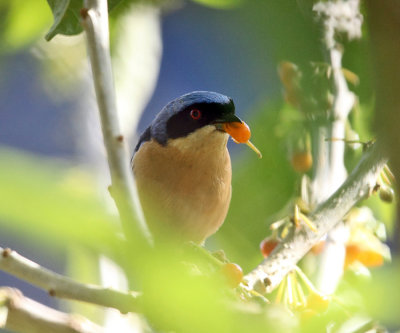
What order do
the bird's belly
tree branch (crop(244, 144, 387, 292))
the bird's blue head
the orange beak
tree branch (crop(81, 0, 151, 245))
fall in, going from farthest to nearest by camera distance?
1. the bird's blue head
2. the bird's belly
3. the orange beak
4. tree branch (crop(244, 144, 387, 292))
5. tree branch (crop(81, 0, 151, 245))

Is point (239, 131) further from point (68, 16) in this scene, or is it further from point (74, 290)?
point (74, 290)

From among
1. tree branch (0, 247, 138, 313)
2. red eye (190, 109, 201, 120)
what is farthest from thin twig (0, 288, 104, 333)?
red eye (190, 109, 201, 120)

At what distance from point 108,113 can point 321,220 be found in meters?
0.84

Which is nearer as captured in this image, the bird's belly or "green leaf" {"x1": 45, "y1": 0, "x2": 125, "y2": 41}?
"green leaf" {"x1": 45, "y1": 0, "x2": 125, "y2": 41}

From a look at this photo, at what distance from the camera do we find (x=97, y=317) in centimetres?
197

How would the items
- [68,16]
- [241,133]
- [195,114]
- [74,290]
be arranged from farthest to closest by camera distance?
[195,114] → [241,133] → [68,16] → [74,290]

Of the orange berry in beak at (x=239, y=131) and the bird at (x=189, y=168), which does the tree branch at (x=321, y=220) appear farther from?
the bird at (x=189, y=168)

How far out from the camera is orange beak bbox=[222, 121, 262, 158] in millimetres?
1672

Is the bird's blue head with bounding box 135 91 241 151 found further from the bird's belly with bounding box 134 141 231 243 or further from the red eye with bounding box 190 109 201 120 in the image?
the bird's belly with bounding box 134 141 231 243

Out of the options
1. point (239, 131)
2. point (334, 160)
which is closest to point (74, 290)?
point (239, 131)

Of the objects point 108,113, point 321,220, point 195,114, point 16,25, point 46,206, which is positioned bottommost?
point 46,206

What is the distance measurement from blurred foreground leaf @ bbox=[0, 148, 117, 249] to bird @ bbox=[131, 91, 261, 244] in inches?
58.5

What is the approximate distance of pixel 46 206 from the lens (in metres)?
0.32

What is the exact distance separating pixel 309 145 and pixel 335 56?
1.42 ft
